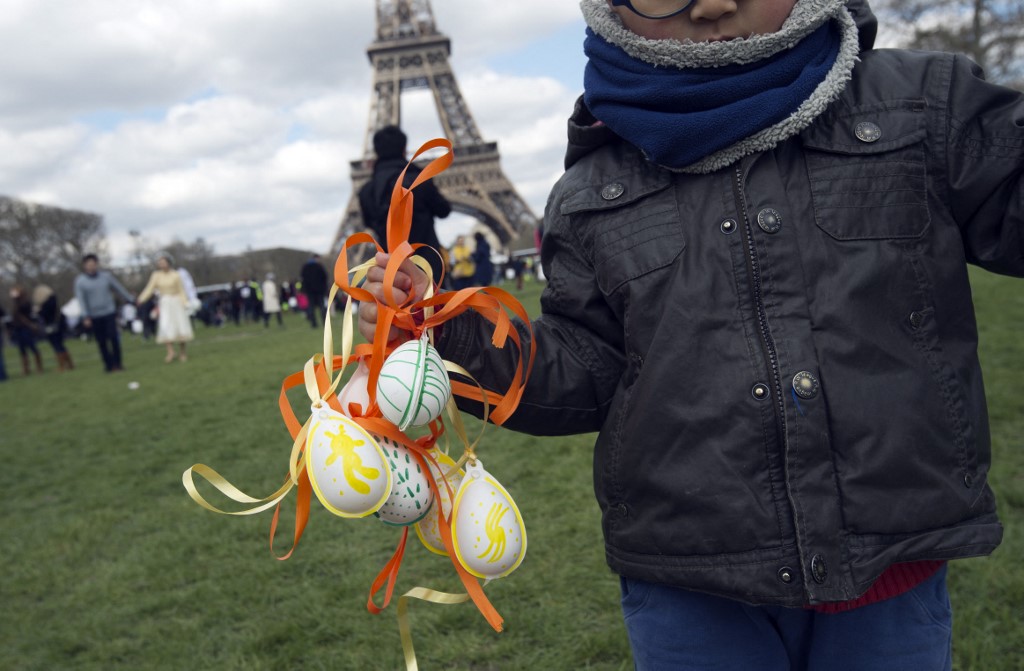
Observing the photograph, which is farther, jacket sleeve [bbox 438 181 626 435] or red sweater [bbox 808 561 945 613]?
jacket sleeve [bbox 438 181 626 435]

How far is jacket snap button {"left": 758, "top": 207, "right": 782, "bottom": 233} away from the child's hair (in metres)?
5.66

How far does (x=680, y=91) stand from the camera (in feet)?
4.12

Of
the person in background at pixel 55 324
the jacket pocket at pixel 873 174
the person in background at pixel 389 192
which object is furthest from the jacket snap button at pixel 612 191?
the person in background at pixel 55 324

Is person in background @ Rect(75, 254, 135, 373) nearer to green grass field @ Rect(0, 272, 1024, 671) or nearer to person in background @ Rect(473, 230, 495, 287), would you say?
person in background @ Rect(473, 230, 495, 287)

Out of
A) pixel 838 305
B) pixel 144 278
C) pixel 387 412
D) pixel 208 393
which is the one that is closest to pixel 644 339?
pixel 838 305

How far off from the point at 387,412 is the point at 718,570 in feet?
1.69

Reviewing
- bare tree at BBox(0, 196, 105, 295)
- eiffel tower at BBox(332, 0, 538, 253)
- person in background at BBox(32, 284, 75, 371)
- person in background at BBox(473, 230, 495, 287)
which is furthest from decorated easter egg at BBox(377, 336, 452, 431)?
bare tree at BBox(0, 196, 105, 295)

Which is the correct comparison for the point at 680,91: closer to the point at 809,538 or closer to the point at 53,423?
the point at 809,538

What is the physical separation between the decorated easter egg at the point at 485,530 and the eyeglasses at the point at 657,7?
761mm

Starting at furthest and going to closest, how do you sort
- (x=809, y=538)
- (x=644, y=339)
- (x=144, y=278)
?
(x=144, y=278) → (x=644, y=339) → (x=809, y=538)

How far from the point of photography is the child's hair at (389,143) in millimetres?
6633

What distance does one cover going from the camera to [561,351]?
1433 millimetres

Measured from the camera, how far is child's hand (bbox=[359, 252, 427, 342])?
1353 mm

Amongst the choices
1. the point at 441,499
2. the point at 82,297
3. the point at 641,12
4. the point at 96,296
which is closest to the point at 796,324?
the point at 641,12
